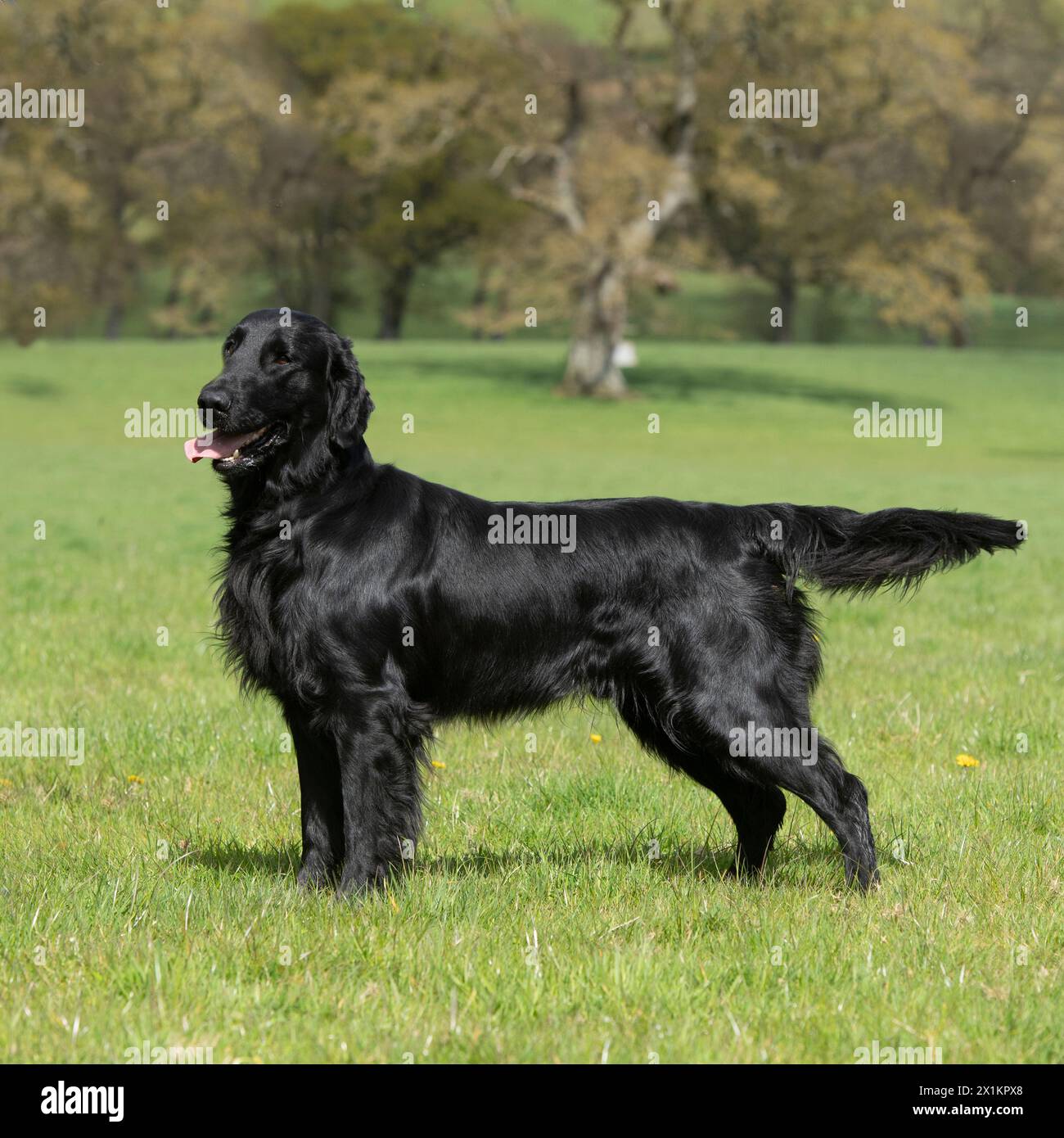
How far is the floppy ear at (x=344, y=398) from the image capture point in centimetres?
480

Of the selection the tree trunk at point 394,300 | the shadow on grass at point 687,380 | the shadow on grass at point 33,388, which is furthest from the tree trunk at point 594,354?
the tree trunk at point 394,300

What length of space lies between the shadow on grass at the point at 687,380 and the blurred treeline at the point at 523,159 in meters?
1.86

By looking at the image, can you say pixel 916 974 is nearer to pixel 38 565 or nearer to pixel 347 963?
pixel 347 963

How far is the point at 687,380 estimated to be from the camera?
140 feet

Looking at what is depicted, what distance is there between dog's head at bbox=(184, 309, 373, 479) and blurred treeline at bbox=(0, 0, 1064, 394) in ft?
48.4

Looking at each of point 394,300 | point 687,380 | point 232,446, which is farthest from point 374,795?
point 394,300

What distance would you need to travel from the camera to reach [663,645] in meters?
4.77

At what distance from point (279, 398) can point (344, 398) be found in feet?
0.80

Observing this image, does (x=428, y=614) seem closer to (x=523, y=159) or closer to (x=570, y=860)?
(x=570, y=860)

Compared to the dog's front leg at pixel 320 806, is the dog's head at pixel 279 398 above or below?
above

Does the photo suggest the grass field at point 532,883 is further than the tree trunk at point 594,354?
No

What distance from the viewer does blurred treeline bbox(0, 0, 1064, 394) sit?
3525 centimetres

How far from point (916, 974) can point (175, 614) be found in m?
7.34

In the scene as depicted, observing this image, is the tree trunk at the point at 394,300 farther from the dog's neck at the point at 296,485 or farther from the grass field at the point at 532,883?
the dog's neck at the point at 296,485
